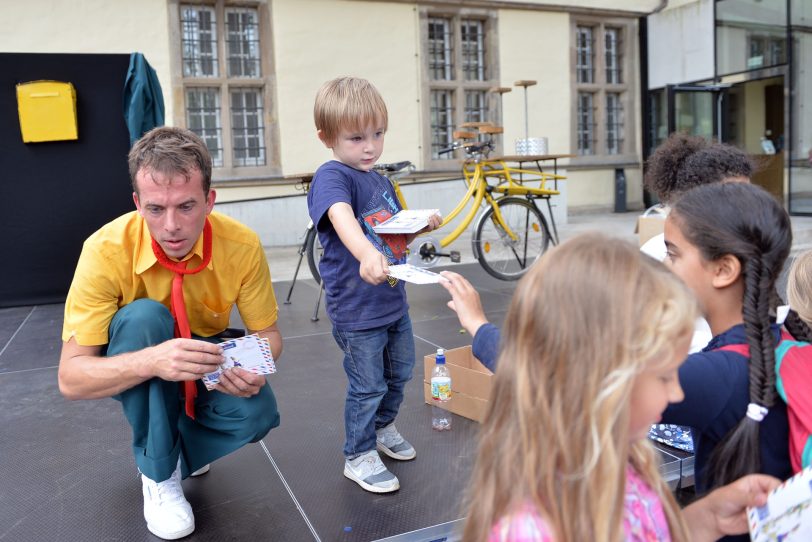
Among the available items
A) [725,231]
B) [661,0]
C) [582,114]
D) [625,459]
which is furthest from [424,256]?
[661,0]

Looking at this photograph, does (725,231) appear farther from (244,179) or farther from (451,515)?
(244,179)

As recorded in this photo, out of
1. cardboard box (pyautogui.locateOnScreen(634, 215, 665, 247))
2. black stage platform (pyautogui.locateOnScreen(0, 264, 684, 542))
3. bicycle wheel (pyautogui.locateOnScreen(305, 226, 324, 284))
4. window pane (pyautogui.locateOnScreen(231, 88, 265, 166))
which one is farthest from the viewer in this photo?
window pane (pyautogui.locateOnScreen(231, 88, 265, 166))

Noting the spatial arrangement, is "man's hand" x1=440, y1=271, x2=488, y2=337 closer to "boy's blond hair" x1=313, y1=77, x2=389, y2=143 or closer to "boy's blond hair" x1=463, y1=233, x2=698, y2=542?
"boy's blond hair" x1=463, y1=233, x2=698, y2=542

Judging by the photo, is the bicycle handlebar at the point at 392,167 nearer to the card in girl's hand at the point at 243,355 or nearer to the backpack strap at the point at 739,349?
the card in girl's hand at the point at 243,355

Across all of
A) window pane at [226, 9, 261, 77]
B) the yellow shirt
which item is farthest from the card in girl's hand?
window pane at [226, 9, 261, 77]

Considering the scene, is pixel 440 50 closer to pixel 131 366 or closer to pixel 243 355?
pixel 243 355

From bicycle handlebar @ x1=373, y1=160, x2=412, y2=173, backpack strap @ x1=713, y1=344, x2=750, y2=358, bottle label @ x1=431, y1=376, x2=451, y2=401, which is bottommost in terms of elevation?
bottle label @ x1=431, y1=376, x2=451, y2=401

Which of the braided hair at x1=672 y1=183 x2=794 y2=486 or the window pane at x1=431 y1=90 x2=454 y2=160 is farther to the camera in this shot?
the window pane at x1=431 y1=90 x2=454 y2=160

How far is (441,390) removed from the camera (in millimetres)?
2932

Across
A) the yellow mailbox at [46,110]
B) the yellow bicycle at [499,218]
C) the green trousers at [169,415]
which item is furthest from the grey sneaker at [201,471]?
the yellow mailbox at [46,110]

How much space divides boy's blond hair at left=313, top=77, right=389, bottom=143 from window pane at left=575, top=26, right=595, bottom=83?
11.4m

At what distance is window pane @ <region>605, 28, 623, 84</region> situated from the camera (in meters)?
13.4

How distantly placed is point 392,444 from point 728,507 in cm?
147

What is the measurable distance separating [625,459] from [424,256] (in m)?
4.76
